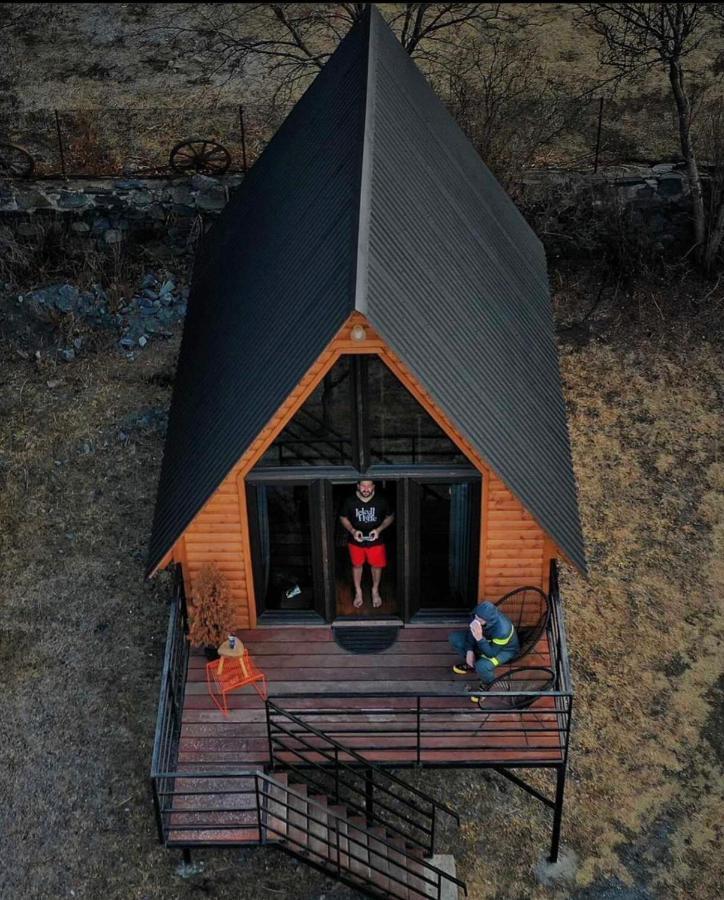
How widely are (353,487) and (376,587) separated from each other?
53.8 inches

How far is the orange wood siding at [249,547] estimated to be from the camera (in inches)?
452

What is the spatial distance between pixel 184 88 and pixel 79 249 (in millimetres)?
6279

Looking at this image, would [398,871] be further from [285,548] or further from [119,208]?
[119,208]

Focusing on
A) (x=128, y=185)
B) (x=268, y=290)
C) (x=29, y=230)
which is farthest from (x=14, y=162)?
(x=268, y=290)

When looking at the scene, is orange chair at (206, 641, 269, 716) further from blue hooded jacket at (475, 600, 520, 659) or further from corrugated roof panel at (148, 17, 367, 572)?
blue hooded jacket at (475, 600, 520, 659)

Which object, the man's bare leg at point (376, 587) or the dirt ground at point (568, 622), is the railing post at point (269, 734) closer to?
the dirt ground at point (568, 622)

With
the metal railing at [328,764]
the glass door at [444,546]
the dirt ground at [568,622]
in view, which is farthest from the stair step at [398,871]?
the glass door at [444,546]

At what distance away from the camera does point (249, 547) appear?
12.3 metres

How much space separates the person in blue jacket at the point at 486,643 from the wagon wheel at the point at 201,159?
1285cm

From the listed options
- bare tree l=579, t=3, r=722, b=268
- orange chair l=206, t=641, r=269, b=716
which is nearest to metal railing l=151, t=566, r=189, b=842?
orange chair l=206, t=641, r=269, b=716

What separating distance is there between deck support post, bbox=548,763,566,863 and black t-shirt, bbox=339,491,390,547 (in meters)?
3.25

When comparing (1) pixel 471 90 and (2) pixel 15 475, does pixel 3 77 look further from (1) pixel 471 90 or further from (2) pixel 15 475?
(2) pixel 15 475

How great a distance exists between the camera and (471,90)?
2314 centimetres

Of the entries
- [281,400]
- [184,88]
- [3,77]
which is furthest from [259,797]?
[3,77]
